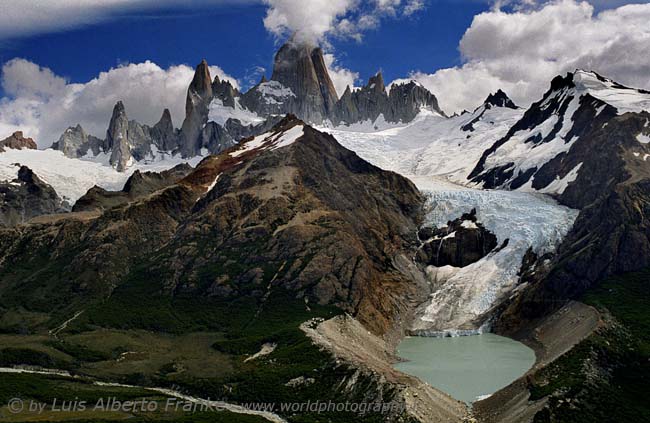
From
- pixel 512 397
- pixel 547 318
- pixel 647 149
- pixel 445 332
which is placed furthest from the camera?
pixel 647 149

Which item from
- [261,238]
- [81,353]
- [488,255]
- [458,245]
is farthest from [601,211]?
[81,353]

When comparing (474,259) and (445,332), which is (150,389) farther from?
(474,259)

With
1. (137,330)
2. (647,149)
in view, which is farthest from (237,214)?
(647,149)

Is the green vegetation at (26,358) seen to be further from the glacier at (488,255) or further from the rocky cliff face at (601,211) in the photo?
the rocky cliff face at (601,211)

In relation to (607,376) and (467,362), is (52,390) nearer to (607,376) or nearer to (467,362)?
(467,362)

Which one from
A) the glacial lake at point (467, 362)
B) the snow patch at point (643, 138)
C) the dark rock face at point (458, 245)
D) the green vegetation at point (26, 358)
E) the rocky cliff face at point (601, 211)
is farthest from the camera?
the dark rock face at point (458, 245)

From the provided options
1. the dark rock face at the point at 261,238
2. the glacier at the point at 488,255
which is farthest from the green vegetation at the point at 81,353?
the glacier at the point at 488,255

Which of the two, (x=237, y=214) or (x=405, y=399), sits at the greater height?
(x=237, y=214)
